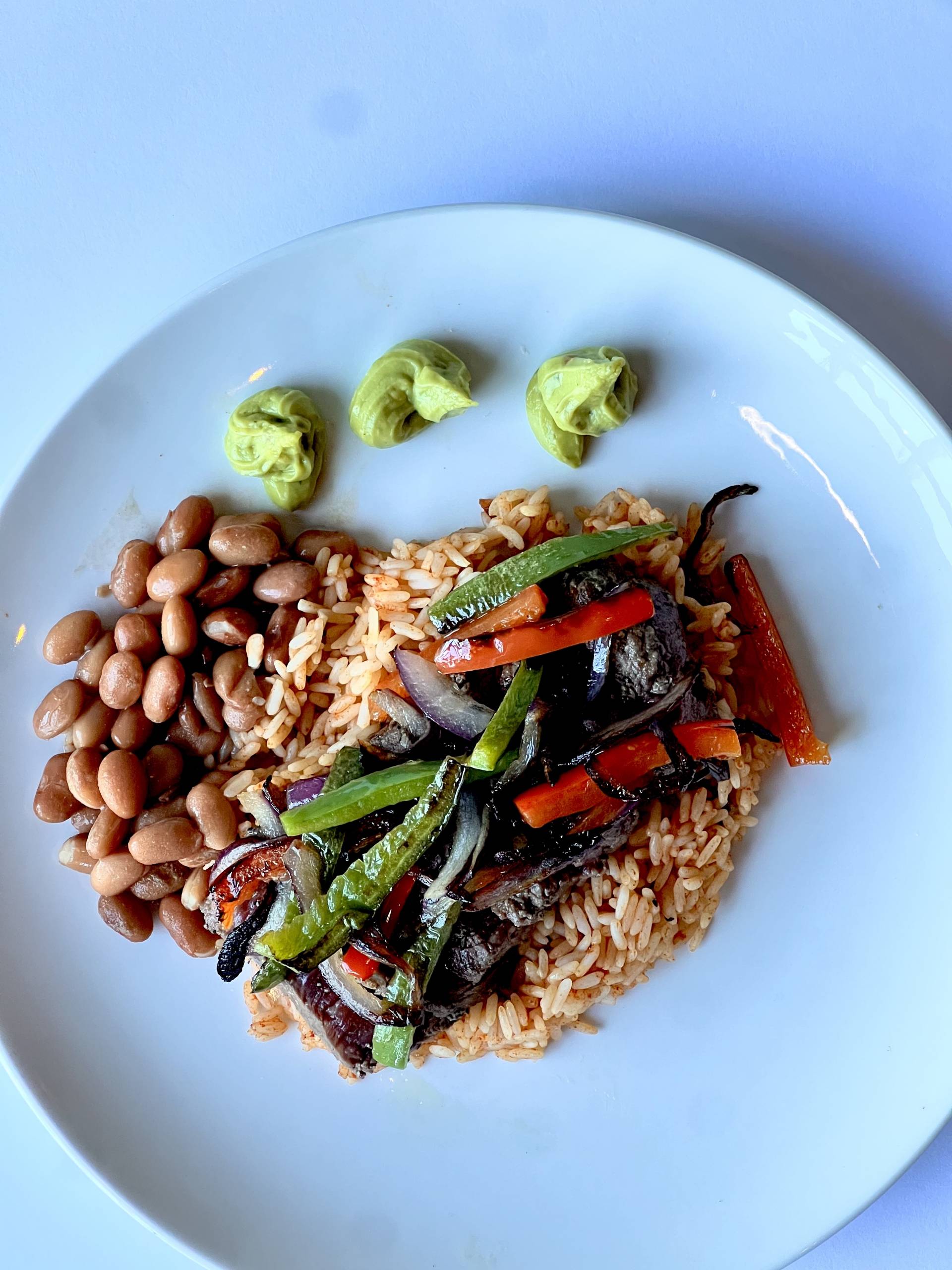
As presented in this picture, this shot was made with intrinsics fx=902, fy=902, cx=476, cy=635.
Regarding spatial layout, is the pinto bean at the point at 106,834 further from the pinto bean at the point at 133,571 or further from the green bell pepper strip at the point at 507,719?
the green bell pepper strip at the point at 507,719

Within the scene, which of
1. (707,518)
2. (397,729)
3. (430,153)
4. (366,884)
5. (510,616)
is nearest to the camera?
(366,884)

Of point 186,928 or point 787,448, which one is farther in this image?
point 186,928

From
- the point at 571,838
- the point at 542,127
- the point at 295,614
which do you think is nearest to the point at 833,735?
the point at 571,838

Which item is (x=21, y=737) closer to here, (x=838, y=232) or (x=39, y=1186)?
(x=39, y=1186)

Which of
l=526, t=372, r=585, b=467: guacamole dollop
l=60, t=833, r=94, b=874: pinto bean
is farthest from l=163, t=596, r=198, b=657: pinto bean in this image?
l=526, t=372, r=585, b=467: guacamole dollop

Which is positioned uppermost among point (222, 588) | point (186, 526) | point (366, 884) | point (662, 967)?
point (186, 526)

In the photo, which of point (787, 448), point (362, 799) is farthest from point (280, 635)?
point (787, 448)

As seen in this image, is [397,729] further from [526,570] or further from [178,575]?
[178,575]
